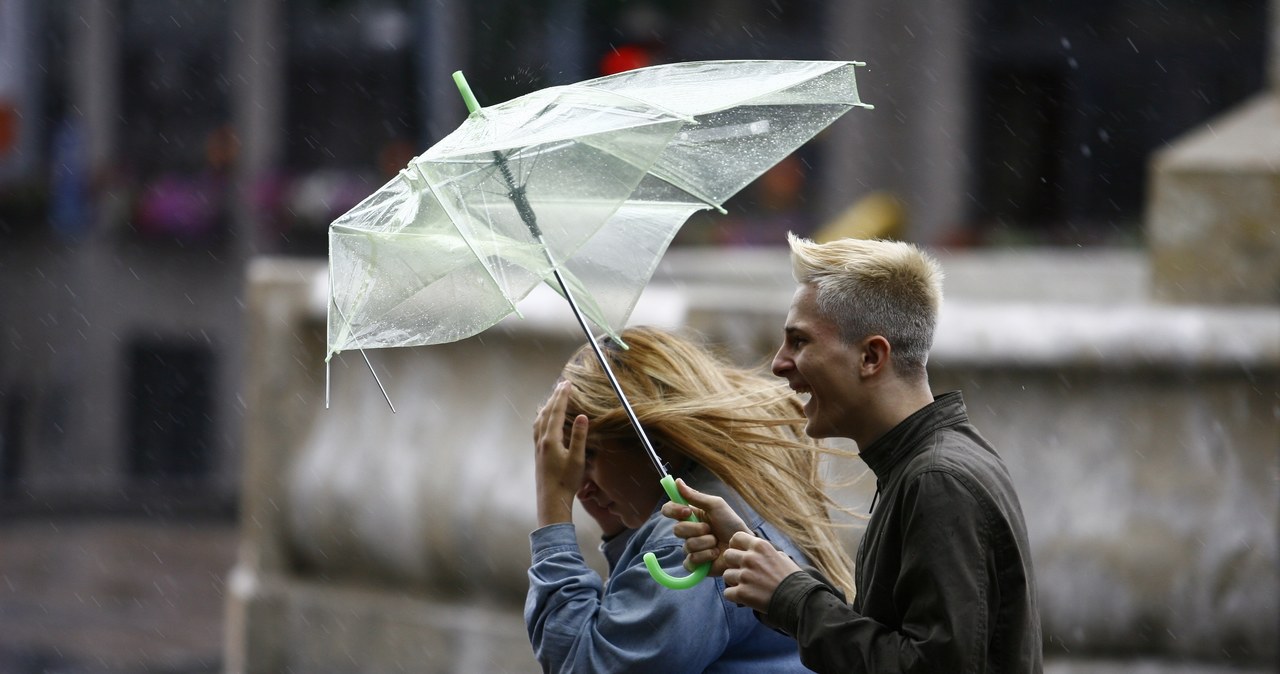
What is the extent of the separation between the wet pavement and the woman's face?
7.03 metres

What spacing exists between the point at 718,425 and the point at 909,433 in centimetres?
65

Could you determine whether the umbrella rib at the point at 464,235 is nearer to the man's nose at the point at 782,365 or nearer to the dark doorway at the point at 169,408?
the man's nose at the point at 782,365

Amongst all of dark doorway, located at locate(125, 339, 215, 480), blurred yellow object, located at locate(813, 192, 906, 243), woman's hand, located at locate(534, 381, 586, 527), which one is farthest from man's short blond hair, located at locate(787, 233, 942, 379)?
dark doorway, located at locate(125, 339, 215, 480)

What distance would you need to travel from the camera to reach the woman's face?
328cm

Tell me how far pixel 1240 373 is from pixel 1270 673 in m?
0.92

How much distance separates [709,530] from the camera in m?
2.78

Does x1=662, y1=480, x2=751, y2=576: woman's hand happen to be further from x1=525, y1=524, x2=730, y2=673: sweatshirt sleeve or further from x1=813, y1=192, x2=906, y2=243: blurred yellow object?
x1=813, y1=192, x2=906, y2=243: blurred yellow object

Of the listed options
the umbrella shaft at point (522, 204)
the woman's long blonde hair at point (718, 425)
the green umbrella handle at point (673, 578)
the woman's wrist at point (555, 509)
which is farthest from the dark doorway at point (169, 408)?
the green umbrella handle at point (673, 578)

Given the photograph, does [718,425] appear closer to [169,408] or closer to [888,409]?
[888,409]

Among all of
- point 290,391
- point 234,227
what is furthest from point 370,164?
point 290,391

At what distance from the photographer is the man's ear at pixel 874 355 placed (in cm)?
264

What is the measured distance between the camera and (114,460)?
79.4ft

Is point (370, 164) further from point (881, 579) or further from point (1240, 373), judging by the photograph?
point (881, 579)

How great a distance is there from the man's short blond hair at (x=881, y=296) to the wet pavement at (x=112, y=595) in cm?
782
